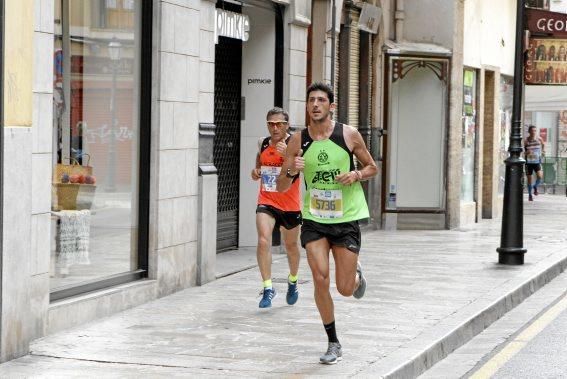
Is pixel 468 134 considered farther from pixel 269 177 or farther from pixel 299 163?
pixel 299 163

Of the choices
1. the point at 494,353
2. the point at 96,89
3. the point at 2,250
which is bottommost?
the point at 494,353

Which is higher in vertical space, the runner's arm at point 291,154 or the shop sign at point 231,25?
the shop sign at point 231,25

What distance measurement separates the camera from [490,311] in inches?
502

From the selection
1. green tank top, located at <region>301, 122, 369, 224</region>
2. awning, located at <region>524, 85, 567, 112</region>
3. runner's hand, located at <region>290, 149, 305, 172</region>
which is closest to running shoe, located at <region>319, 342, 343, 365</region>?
green tank top, located at <region>301, 122, 369, 224</region>

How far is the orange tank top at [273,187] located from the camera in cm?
1265

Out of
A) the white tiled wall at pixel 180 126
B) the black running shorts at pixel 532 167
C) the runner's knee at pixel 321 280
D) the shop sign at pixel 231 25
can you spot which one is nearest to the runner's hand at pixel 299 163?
the runner's knee at pixel 321 280

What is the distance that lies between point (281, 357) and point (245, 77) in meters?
8.31

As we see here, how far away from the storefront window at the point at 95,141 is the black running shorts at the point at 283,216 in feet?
4.16

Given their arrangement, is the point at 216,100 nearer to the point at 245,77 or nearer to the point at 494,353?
the point at 245,77

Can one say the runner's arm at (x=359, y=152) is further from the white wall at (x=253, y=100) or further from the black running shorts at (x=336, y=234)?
the white wall at (x=253, y=100)

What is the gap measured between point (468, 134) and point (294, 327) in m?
14.5

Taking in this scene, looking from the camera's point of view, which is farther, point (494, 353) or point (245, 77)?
point (245, 77)

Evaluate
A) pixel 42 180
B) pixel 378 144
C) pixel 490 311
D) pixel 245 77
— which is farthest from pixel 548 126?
pixel 42 180

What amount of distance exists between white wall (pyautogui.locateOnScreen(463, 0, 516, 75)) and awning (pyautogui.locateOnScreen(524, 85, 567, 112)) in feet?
16.0
